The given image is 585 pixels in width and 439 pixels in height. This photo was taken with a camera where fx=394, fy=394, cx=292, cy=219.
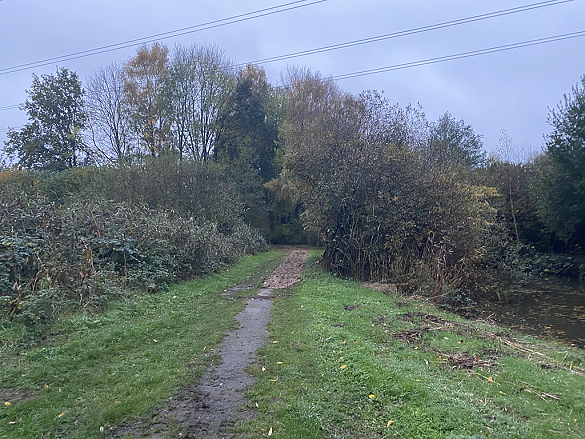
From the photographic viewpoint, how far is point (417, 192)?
14.7m

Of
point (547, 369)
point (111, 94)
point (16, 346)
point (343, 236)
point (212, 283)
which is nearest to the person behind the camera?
point (547, 369)

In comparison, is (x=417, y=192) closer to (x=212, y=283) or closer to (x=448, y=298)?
(x=448, y=298)

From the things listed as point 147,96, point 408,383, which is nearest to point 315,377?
point 408,383

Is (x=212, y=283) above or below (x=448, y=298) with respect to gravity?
above

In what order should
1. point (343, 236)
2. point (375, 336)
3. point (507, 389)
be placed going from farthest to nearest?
point (343, 236) → point (375, 336) → point (507, 389)

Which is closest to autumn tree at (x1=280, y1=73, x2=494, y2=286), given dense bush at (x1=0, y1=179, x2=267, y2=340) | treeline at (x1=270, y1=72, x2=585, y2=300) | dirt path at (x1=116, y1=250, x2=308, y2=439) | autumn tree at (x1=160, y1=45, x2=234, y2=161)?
treeline at (x1=270, y1=72, x2=585, y2=300)

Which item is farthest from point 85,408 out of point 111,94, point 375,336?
point 111,94

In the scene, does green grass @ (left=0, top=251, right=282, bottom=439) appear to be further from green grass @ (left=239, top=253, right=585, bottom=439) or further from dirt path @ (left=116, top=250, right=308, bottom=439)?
green grass @ (left=239, top=253, right=585, bottom=439)

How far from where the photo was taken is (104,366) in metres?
5.73

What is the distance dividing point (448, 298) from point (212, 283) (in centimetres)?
769

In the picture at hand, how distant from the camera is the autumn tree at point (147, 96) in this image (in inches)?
1312

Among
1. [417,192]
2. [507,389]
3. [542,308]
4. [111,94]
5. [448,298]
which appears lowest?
[542,308]

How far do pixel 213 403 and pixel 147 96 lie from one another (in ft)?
112

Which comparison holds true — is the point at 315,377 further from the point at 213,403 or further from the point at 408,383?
the point at 213,403
